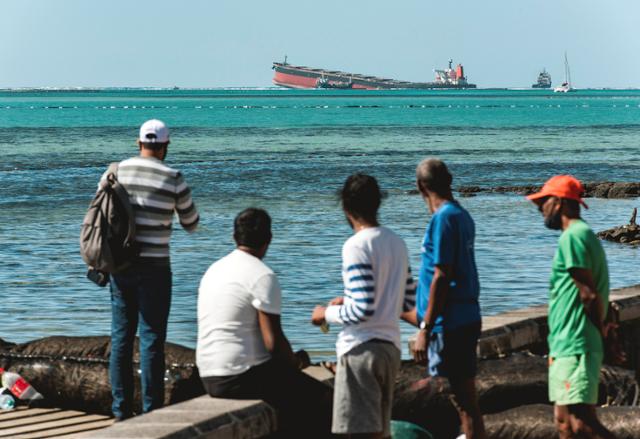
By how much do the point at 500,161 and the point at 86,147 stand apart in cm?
2286

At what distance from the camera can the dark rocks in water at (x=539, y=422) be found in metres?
6.94

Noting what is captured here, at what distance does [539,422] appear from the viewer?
7055mm

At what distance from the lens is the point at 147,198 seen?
7.14m

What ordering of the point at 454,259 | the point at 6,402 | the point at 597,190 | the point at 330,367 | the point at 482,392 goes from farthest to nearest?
the point at 597,190
the point at 6,402
the point at 482,392
the point at 330,367
the point at 454,259

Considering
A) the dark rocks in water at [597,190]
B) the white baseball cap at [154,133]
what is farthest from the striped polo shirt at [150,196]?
the dark rocks in water at [597,190]

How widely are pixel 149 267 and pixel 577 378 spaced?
2.56m

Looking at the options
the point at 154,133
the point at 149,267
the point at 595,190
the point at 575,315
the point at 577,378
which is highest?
the point at 154,133

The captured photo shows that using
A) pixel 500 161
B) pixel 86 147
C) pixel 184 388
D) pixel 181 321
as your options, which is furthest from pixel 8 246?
pixel 86 147

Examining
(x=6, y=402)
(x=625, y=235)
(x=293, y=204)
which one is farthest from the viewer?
(x=293, y=204)

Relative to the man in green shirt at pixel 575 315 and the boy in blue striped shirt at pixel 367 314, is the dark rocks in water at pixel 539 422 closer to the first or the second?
the man in green shirt at pixel 575 315

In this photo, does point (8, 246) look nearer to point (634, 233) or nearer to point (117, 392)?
point (634, 233)

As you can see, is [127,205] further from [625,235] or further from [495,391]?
[625,235]

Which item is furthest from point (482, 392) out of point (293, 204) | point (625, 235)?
point (293, 204)

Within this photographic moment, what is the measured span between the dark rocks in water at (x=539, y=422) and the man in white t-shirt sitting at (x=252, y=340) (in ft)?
4.19
